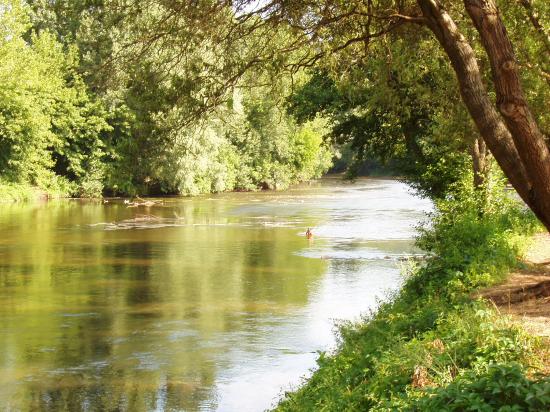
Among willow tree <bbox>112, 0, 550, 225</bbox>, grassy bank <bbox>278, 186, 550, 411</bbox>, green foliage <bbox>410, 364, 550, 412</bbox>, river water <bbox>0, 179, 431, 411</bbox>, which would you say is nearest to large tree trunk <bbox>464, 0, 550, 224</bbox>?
willow tree <bbox>112, 0, 550, 225</bbox>

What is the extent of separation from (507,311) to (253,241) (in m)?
21.4

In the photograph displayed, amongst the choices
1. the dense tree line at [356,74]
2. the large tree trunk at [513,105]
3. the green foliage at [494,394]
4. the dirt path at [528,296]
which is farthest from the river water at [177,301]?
the large tree trunk at [513,105]

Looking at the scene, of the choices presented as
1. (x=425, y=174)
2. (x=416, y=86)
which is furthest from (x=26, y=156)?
(x=416, y=86)

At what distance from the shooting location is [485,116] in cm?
588

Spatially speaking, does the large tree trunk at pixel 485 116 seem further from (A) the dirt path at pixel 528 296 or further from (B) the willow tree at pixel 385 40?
(A) the dirt path at pixel 528 296

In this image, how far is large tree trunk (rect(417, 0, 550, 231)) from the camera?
5.65m

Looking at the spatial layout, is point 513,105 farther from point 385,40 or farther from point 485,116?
point 385,40

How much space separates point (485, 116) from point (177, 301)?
1577 centimetres

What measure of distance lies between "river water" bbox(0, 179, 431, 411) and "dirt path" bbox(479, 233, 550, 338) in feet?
13.7

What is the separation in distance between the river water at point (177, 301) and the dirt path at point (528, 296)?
417cm

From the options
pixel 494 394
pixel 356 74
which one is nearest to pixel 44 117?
pixel 356 74

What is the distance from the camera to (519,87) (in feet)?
18.4

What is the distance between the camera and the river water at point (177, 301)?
1408 centimetres

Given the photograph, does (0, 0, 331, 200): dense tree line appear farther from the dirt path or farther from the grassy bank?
the dirt path
